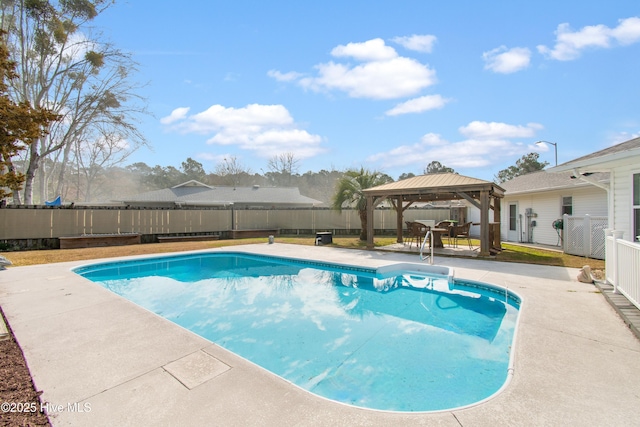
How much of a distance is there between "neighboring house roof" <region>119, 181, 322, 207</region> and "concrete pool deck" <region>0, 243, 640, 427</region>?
1711cm

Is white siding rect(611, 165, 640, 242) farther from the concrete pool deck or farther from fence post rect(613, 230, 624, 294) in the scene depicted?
the concrete pool deck

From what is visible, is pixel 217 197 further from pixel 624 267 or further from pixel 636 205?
pixel 624 267

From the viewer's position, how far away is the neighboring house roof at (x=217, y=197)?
835 inches

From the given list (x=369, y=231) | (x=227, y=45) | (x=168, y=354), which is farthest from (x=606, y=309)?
(x=227, y=45)

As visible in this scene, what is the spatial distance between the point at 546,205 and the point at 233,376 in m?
14.7

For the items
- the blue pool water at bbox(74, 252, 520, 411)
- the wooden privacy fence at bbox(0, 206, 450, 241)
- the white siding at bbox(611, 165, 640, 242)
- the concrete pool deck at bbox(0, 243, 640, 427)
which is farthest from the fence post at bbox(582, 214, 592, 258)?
the wooden privacy fence at bbox(0, 206, 450, 241)

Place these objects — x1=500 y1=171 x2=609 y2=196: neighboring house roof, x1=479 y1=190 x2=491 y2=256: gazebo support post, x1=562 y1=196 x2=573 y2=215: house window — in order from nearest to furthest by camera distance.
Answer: x1=479 y1=190 x2=491 y2=256: gazebo support post
x1=500 y1=171 x2=609 y2=196: neighboring house roof
x1=562 y1=196 x2=573 y2=215: house window

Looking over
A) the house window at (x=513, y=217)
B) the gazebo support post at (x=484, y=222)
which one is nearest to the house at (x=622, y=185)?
the gazebo support post at (x=484, y=222)

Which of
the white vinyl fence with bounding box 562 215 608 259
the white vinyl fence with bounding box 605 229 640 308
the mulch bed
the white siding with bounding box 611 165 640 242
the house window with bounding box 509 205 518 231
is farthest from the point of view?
the house window with bounding box 509 205 518 231

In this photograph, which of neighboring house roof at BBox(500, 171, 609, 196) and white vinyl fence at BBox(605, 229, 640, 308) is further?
neighboring house roof at BBox(500, 171, 609, 196)

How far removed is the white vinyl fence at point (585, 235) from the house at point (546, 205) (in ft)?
4.41

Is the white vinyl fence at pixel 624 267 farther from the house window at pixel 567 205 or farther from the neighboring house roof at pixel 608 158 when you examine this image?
the house window at pixel 567 205

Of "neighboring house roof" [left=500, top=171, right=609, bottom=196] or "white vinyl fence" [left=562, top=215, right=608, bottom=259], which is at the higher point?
"neighboring house roof" [left=500, top=171, right=609, bottom=196]

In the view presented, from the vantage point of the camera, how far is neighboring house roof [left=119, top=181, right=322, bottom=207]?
69.6 feet
